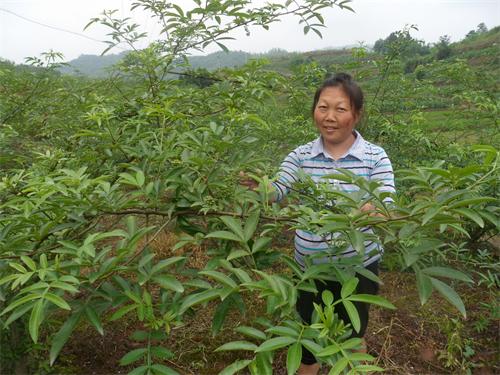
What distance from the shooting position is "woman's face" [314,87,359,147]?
62.7 inches

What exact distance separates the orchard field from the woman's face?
0.59 feet

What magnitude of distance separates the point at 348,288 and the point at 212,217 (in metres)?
0.45

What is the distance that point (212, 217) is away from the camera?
3.95 feet

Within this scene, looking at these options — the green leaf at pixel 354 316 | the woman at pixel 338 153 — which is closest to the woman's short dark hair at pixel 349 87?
the woman at pixel 338 153

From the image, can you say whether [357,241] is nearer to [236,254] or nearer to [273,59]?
[236,254]

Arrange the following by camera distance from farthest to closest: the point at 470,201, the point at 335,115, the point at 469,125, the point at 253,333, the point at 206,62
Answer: the point at 206,62 < the point at 469,125 < the point at 335,115 < the point at 253,333 < the point at 470,201

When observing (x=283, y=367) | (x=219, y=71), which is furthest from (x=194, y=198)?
(x=283, y=367)

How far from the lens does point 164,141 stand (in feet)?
4.40

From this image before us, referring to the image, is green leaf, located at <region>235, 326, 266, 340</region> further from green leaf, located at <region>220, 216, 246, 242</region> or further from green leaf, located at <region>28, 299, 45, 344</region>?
green leaf, located at <region>28, 299, 45, 344</region>

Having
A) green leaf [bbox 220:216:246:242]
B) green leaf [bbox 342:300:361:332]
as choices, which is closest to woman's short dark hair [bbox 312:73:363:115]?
green leaf [bbox 220:216:246:242]

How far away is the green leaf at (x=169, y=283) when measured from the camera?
3.24ft

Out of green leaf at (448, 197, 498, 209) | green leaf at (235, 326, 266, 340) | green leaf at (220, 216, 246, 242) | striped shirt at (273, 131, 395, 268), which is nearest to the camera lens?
green leaf at (448, 197, 498, 209)

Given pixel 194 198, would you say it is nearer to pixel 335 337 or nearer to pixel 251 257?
pixel 251 257

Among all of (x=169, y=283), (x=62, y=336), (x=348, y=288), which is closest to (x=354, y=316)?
(x=348, y=288)
